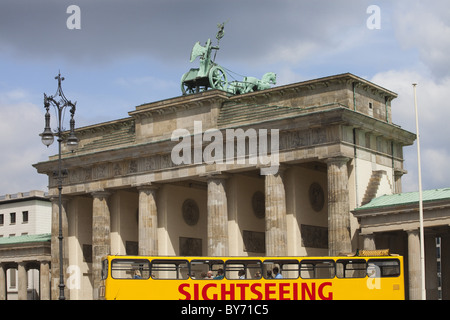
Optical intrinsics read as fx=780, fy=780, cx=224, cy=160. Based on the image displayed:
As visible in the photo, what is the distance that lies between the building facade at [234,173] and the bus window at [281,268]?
15475 mm

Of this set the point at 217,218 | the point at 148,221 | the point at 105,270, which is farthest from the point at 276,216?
the point at 105,270

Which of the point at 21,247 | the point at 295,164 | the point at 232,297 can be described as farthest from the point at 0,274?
the point at 232,297

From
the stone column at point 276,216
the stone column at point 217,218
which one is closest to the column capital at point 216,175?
the stone column at point 217,218

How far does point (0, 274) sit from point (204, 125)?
31.7 meters

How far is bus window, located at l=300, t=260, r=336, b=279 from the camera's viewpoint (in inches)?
1439

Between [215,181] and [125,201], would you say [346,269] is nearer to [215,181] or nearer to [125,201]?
[215,181]

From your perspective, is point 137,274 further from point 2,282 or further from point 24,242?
point 2,282

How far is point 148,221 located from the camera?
64.9 meters

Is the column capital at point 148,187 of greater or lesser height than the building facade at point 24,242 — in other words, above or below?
above

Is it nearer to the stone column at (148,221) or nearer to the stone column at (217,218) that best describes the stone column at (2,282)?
the stone column at (148,221)

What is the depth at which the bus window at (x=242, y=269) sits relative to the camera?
36594 mm

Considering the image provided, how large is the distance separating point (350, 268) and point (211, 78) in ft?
100

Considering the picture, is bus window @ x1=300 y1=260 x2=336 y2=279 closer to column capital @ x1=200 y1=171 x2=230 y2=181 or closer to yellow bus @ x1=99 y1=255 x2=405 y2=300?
yellow bus @ x1=99 y1=255 x2=405 y2=300

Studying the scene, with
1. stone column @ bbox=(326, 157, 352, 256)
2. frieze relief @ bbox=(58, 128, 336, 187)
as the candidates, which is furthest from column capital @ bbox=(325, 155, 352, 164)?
frieze relief @ bbox=(58, 128, 336, 187)
